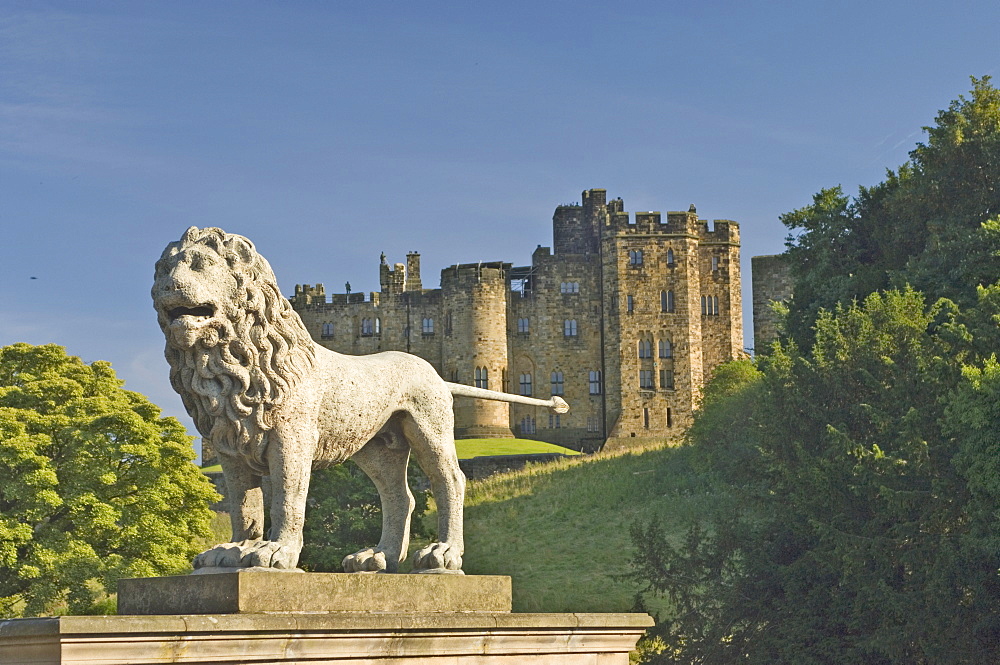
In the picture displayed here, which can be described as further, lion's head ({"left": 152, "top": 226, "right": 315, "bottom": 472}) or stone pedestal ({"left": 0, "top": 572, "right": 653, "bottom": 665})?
lion's head ({"left": 152, "top": 226, "right": 315, "bottom": 472})

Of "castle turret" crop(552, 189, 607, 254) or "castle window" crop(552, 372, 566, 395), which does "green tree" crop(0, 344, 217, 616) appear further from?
"castle turret" crop(552, 189, 607, 254)

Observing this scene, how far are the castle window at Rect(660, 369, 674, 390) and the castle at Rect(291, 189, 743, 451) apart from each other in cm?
6

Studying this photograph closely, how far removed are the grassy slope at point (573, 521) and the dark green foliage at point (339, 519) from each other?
417cm

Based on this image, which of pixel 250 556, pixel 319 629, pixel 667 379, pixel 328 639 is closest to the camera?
pixel 319 629

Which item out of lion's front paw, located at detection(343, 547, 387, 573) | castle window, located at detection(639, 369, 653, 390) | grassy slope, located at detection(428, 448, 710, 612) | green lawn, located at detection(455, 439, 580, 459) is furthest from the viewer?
castle window, located at detection(639, 369, 653, 390)

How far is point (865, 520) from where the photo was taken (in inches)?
1065

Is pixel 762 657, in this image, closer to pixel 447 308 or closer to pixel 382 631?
pixel 382 631

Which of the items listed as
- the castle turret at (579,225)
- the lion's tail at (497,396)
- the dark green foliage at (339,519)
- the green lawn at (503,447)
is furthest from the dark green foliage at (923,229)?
the castle turret at (579,225)

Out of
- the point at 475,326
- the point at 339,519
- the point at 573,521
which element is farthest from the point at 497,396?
the point at 475,326

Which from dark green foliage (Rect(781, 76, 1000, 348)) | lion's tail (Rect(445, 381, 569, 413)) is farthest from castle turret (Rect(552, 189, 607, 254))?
lion's tail (Rect(445, 381, 569, 413))

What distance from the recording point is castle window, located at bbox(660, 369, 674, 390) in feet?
295

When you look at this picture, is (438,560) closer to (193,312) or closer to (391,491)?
(391,491)

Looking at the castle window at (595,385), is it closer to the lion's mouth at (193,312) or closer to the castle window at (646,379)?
the castle window at (646,379)

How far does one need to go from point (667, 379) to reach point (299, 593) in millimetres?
82410
